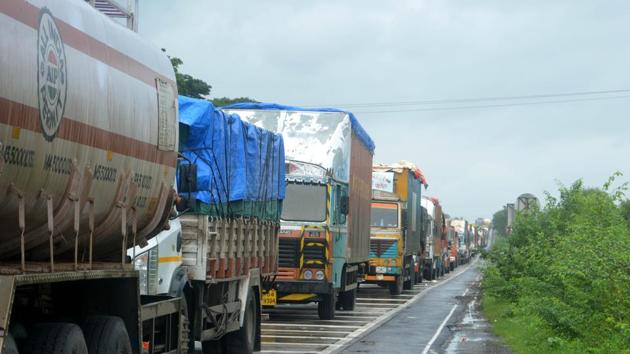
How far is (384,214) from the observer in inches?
1492

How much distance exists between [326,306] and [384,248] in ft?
39.3

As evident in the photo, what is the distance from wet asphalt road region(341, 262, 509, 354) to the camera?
65.3 feet

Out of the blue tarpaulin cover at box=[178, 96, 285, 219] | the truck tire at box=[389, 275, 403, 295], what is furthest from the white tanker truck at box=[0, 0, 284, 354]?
the truck tire at box=[389, 275, 403, 295]

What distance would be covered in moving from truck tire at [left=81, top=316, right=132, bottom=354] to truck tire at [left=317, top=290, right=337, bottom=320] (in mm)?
14892

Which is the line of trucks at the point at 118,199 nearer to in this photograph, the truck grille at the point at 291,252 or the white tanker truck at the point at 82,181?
the white tanker truck at the point at 82,181

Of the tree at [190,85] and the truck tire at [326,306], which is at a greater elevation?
the tree at [190,85]

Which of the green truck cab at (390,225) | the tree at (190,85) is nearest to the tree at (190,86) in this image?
the tree at (190,85)

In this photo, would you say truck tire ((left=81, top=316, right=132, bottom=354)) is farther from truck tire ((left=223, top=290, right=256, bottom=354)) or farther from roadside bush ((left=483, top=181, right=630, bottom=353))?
roadside bush ((left=483, top=181, right=630, bottom=353))

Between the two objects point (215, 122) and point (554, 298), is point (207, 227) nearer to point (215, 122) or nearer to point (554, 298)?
point (215, 122)

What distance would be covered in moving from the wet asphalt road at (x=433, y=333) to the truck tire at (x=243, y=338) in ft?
6.78

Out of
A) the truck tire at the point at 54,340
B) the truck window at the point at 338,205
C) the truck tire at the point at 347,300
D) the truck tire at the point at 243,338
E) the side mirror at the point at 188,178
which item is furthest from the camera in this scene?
the truck tire at the point at 347,300

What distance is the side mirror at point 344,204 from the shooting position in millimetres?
26194

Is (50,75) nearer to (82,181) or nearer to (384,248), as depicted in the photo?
(82,181)

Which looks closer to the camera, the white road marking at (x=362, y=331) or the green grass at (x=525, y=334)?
the green grass at (x=525, y=334)
